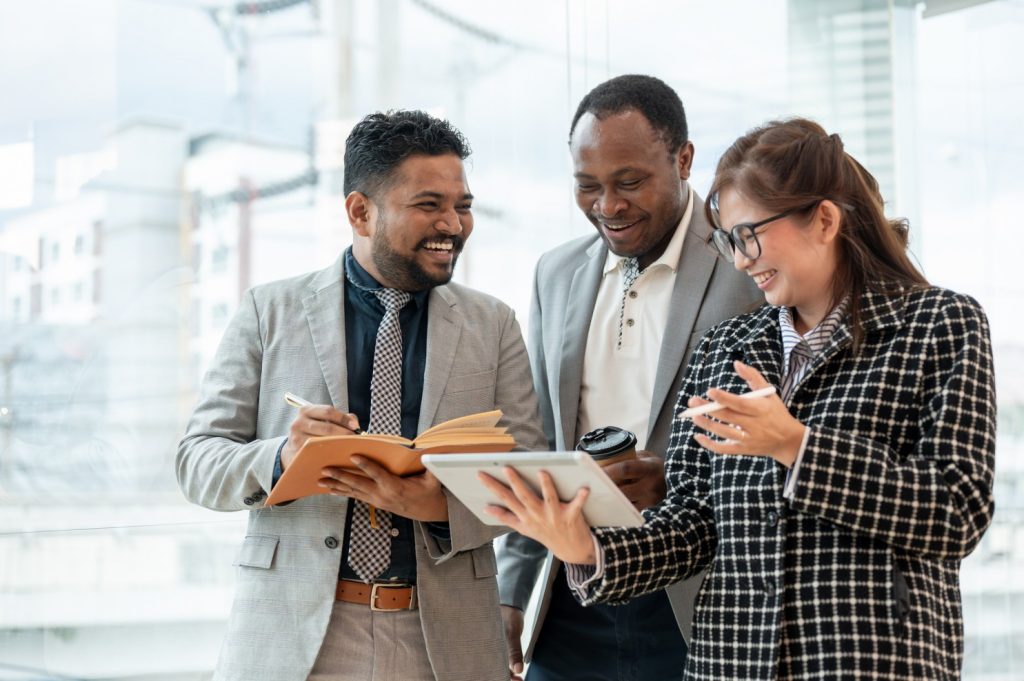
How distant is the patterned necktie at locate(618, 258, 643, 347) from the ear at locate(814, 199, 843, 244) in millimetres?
730

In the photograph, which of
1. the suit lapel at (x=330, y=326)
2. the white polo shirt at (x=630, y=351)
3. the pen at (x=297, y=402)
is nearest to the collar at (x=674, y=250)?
the white polo shirt at (x=630, y=351)

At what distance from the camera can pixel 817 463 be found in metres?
1.57

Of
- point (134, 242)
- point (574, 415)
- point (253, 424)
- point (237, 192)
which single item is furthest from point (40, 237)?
point (574, 415)

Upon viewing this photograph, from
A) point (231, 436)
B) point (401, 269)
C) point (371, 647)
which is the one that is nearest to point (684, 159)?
point (401, 269)

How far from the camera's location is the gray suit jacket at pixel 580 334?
90.2 inches

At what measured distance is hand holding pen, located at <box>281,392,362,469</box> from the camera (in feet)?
6.21

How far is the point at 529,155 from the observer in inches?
161

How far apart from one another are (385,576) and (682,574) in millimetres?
566

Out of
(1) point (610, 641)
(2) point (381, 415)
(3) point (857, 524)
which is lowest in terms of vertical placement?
(1) point (610, 641)

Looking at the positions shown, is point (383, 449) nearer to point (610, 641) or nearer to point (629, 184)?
point (610, 641)

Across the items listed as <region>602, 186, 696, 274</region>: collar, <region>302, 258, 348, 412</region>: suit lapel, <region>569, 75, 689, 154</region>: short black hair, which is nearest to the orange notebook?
<region>302, 258, 348, 412</region>: suit lapel

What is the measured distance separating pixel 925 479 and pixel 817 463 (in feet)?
0.51

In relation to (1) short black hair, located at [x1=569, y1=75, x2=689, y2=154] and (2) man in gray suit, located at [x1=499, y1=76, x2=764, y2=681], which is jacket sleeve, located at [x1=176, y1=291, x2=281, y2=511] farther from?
(1) short black hair, located at [x1=569, y1=75, x2=689, y2=154]

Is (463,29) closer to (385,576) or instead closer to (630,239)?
(630,239)
